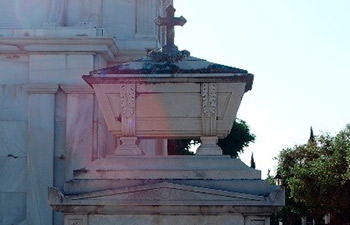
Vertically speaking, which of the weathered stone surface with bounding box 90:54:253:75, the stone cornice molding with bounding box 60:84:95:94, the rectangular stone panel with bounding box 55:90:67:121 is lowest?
the weathered stone surface with bounding box 90:54:253:75

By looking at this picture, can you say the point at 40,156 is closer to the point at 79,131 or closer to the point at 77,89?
the point at 79,131

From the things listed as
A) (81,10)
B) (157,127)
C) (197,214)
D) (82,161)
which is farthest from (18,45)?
(197,214)

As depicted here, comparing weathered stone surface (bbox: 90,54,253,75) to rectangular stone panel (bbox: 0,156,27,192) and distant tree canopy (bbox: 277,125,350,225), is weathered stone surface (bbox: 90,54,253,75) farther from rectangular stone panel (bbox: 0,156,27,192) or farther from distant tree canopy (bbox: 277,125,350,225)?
distant tree canopy (bbox: 277,125,350,225)

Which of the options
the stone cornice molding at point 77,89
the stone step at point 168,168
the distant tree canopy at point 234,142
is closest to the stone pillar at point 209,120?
the stone step at point 168,168

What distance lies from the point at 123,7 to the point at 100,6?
0.51 meters

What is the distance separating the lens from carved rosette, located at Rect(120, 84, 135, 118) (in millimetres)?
8211

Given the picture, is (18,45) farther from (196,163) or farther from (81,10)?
(196,163)

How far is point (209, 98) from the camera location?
821 cm

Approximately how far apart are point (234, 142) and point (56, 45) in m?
28.3

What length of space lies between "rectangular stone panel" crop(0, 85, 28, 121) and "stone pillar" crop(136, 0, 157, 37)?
2802 millimetres

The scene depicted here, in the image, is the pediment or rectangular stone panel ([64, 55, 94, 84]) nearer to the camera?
the pediment

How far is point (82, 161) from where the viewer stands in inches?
554

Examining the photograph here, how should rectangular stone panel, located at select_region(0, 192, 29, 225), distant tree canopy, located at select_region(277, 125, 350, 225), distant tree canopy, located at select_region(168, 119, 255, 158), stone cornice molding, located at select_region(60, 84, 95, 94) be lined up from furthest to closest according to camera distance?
distant tree canopy, located at select_region(277, 125, 350, 225), distant tree canopy, located at select_region(168, 119, 255, 158), stone cornice molding, located at select_region(60, 84, 95, 94), rectangular stone panel, located at select_region(0, 192, 29, 225)

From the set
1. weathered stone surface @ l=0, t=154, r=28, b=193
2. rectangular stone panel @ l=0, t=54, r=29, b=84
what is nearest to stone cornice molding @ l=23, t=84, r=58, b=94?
rectangular stone panel @ l=0, t=54, r=29, b=84
